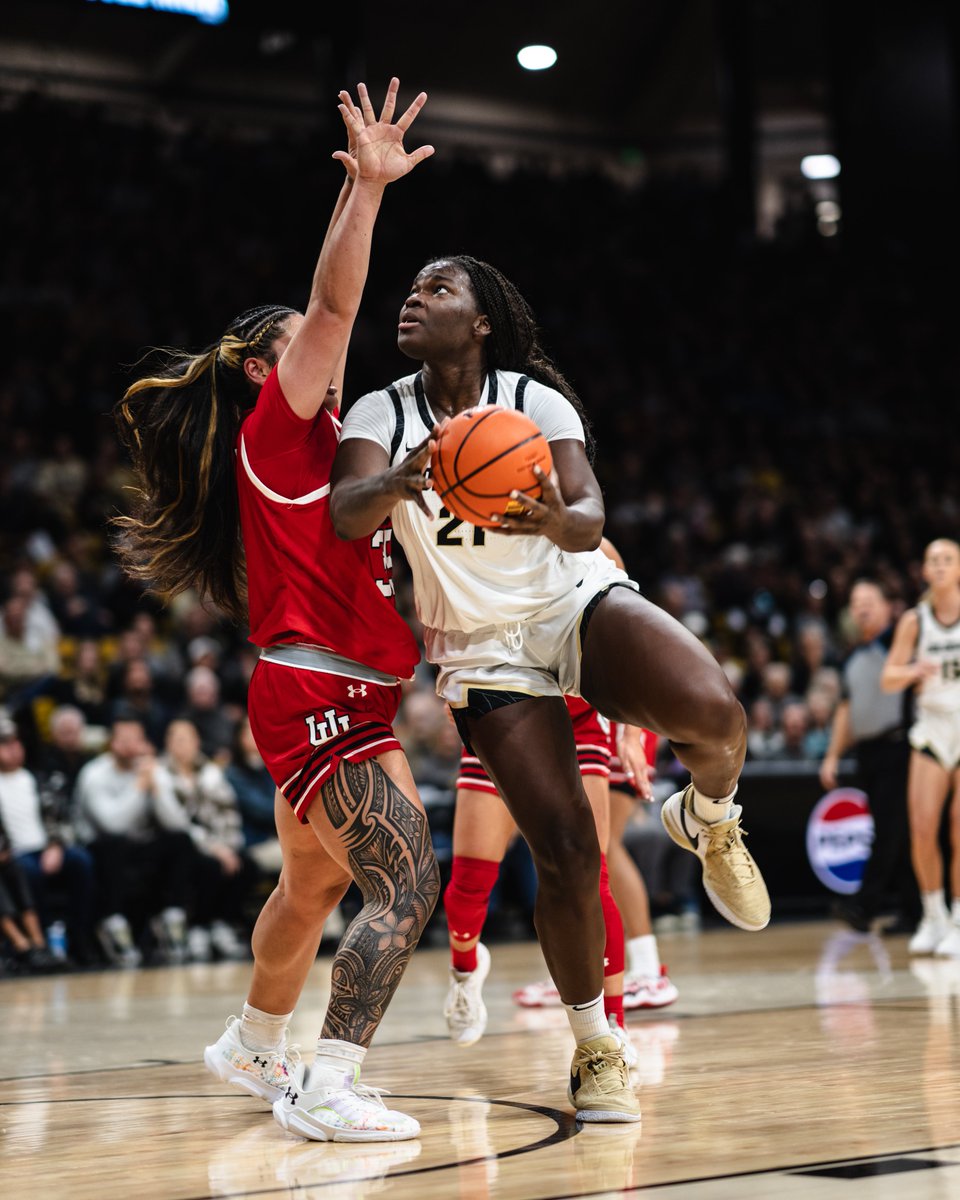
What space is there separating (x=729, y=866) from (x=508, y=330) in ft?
4.69

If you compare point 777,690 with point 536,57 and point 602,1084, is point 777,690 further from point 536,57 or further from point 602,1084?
point 536,57

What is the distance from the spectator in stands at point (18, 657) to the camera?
10562mm

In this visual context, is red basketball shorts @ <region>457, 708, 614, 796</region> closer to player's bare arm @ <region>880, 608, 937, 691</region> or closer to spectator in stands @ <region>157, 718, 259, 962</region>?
player's bare arm @ <region>880, 608, 937, 691</region>

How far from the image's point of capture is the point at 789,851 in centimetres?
1100

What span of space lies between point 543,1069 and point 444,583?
1.67 meters

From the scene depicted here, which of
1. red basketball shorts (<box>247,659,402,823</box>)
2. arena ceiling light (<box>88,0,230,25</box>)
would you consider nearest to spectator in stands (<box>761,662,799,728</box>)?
red basketball shorts (<box>247,659,402,823</box>)

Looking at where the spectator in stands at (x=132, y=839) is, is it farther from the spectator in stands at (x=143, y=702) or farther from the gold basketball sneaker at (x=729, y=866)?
the gold basketball sneaker at (x=729, y=866)

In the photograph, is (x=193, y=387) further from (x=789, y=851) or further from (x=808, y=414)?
(x=808, y=414)

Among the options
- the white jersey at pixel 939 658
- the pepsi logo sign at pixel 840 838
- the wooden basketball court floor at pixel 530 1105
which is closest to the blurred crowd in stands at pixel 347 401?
the pepsi logo sign at pixel 840 838

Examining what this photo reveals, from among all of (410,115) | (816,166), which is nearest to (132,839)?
(410,115)

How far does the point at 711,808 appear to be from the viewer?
3680 mm

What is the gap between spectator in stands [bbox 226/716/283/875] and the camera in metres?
9.75

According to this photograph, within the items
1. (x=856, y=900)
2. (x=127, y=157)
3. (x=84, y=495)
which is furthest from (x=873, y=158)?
(x=856, y=900)

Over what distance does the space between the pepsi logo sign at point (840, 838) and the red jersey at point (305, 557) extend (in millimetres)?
7853
